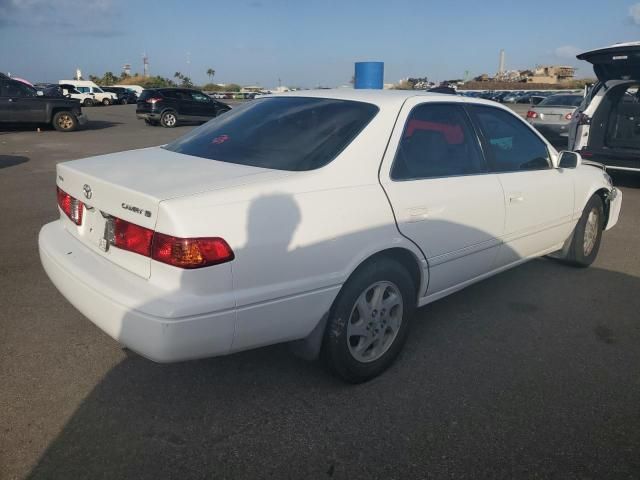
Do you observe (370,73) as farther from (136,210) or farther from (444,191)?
(136,210)

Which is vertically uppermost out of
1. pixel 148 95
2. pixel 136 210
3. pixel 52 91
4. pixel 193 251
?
pixel 52 91

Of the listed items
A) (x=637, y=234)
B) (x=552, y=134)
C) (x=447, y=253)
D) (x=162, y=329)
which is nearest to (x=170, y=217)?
(x=162, y=329)

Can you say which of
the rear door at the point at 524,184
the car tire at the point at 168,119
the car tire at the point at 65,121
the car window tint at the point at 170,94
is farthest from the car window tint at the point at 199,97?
the rear door at the point at 524,184

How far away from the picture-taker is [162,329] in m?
2.16

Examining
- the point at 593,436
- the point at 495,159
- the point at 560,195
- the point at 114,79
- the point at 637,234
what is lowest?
the point at 593,436

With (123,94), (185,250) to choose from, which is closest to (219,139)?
(185,250)

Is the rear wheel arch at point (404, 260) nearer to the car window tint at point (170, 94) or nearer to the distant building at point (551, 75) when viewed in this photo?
the car window tint at point (170, 94)

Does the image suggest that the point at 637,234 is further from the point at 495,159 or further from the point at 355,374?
the point at 355,374

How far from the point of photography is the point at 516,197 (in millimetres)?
3648

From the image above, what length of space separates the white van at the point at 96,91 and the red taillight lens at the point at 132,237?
37991 millimetres

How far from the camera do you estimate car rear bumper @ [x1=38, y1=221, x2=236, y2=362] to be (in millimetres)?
2172

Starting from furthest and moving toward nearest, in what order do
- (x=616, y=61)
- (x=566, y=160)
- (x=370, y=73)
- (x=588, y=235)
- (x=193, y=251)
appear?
(x=370, y=73) → (x=616, y=61) → (x=588, y=235) → (x=566, y=160) → (x=193, y=251)

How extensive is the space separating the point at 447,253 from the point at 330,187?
1008mm

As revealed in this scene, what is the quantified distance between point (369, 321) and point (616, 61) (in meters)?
6.83
